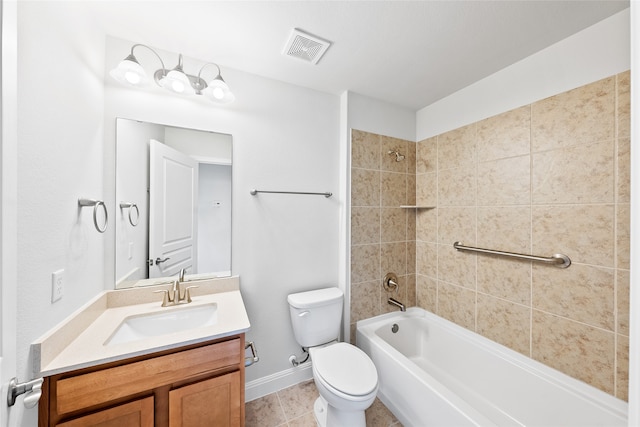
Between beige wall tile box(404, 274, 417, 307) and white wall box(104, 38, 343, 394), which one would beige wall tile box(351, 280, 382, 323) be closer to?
white wall box(104, 38, 343, 394)

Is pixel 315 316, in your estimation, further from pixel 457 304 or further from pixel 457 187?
pixel 457 187

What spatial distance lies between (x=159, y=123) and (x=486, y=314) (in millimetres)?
2551

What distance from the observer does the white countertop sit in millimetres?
892

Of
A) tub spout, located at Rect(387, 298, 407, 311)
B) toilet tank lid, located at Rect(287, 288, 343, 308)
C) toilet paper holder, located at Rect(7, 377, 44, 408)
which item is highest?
toilet paper holder, located at Rect(7, 377, 44, 408)

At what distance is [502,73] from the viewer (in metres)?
1.65

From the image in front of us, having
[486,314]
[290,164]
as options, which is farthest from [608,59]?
[290,164]

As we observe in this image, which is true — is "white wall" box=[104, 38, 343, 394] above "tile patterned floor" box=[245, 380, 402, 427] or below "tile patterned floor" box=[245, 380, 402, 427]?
above

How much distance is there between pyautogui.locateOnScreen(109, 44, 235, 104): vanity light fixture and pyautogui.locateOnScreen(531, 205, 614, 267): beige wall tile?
2.06m

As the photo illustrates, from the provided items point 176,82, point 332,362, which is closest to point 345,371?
point 332,362

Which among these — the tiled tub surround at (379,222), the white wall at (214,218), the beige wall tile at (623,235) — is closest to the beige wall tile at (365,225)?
the tiled tub surround at (379,222)

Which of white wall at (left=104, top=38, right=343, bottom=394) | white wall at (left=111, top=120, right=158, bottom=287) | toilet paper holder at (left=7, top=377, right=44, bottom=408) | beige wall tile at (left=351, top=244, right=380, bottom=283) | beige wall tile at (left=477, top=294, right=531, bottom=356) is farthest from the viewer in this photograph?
beige wall tile at (left=351, top=244, right=380, bottom=283)

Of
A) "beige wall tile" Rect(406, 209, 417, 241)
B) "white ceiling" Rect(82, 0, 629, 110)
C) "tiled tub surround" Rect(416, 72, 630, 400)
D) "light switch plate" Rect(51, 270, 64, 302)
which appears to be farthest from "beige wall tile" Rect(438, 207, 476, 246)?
"light switch plate" Rect(51, 270, 64, 302)

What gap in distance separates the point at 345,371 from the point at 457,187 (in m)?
1.58
